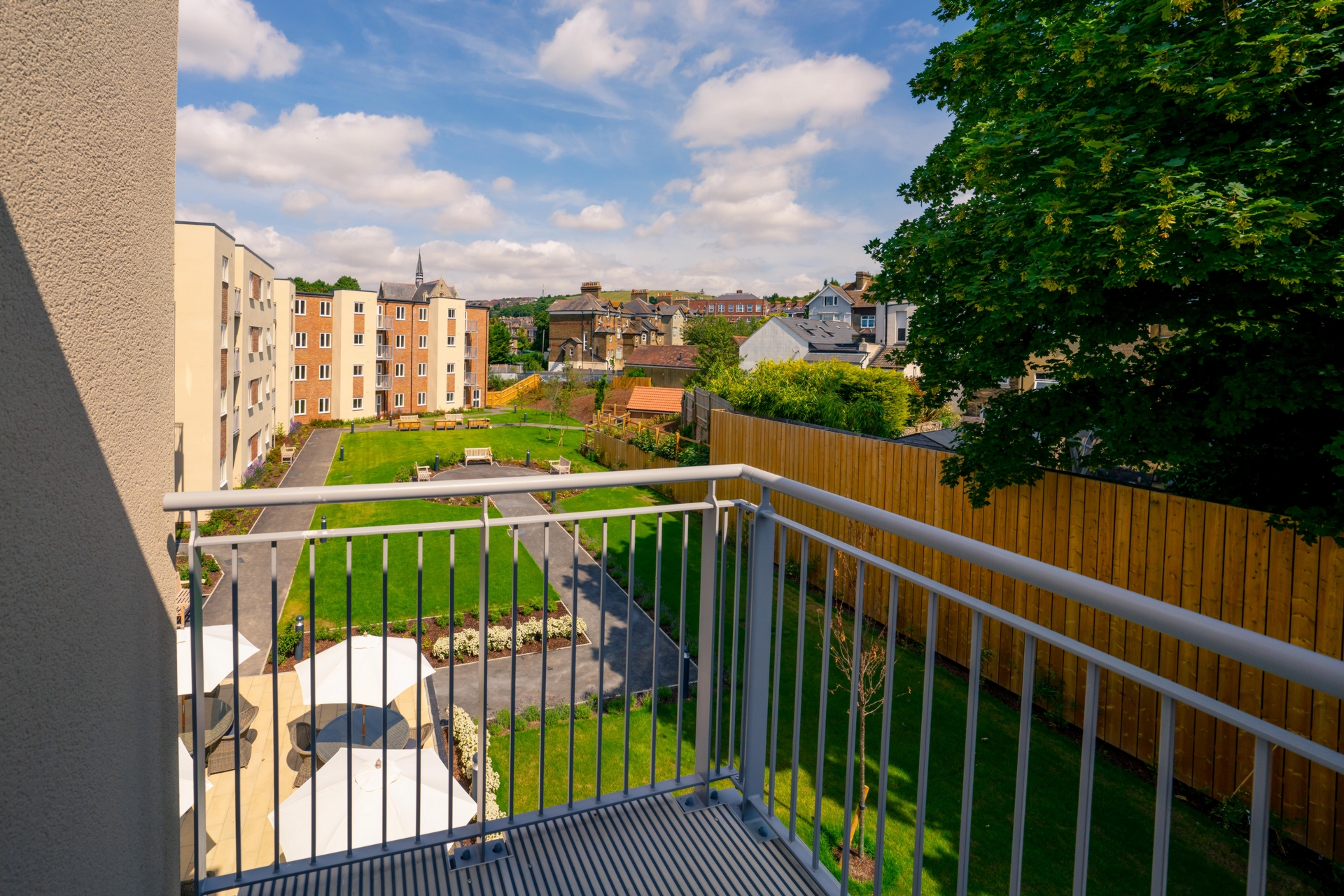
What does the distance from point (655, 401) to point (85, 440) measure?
102 ft

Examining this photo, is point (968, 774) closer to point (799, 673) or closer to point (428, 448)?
point (799, 673)

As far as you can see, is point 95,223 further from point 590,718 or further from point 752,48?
point 752,48

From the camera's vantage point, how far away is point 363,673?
7348 millimetres

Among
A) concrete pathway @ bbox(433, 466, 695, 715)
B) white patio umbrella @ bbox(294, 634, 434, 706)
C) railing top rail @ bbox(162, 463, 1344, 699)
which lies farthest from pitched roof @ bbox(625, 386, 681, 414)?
railing top rail @ bbox(162, 463, 1344, 699)

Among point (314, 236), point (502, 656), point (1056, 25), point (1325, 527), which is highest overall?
point (314, 236)

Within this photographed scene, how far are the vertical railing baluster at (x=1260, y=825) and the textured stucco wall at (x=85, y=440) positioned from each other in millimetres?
1685

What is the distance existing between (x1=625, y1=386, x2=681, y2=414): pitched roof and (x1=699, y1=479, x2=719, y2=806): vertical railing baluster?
93.9 feet

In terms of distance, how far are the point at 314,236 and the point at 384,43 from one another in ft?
258

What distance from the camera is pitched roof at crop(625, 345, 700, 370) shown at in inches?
1906

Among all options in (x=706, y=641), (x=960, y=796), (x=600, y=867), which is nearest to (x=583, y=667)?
(x=960, y=796)

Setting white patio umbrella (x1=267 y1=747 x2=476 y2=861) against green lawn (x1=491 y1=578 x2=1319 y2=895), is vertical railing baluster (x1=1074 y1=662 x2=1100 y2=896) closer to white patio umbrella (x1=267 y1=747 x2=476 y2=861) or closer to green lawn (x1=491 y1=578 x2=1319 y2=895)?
green lawn (x1=491 y1=578 x2=1319 y2=895)

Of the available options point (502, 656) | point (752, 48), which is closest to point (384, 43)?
point (752, 48)

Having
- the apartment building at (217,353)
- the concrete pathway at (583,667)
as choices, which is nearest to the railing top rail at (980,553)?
the concrete pathway at (583,667)

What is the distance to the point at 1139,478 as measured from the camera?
23.1ft
